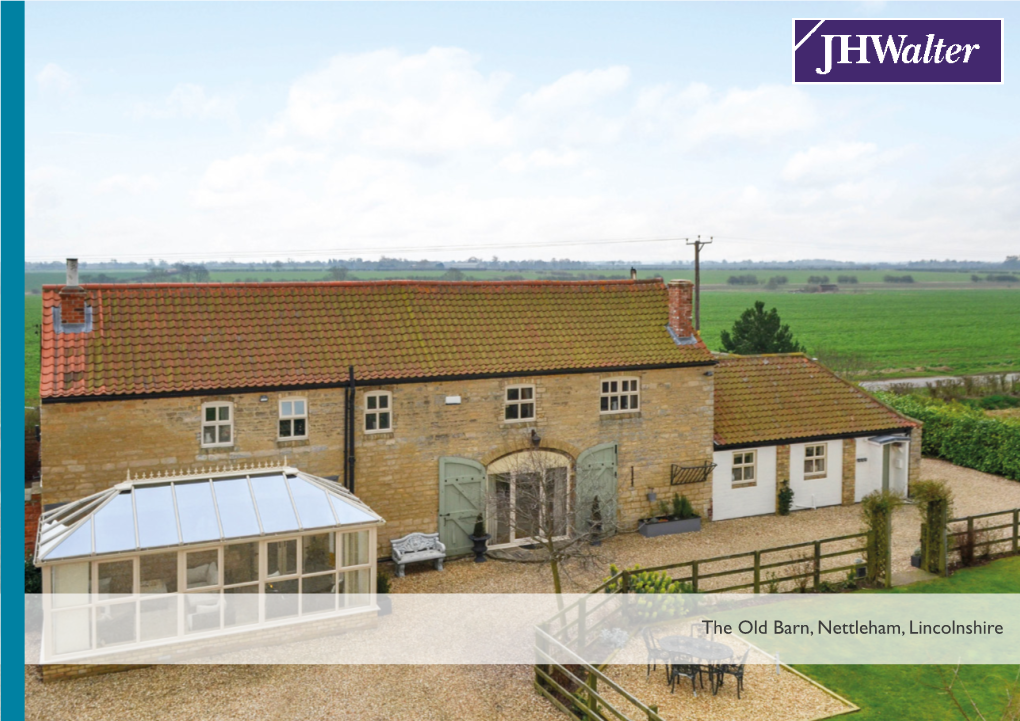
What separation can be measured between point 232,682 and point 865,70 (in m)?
18.6

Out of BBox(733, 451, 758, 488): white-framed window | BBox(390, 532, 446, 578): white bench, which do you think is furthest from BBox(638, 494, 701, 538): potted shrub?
BBox(390, 532, 446, 578): white bench

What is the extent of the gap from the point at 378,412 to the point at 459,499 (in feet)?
9.81

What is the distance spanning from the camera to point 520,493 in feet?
70.0

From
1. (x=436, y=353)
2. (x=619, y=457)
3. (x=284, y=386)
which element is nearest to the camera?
(x=284, y=386)

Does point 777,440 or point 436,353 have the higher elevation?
point 436,353

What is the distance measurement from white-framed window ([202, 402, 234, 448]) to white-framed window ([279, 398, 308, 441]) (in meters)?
1.08

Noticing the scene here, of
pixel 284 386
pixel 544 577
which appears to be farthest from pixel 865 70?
pixel 284 386

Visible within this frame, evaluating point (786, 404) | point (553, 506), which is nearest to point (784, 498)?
point (786, 404)

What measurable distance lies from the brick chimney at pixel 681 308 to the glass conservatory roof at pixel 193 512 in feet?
34.5

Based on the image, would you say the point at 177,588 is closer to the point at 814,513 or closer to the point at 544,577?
the point at 544,577

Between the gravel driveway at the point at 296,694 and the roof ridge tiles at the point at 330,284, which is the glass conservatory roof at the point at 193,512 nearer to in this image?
the gravel driveway at the point at 296,694

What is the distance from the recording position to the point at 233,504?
16781 mm

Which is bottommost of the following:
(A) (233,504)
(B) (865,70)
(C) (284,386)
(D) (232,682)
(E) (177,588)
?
(D) (232,682)

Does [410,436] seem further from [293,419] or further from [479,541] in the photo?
[479,541]
